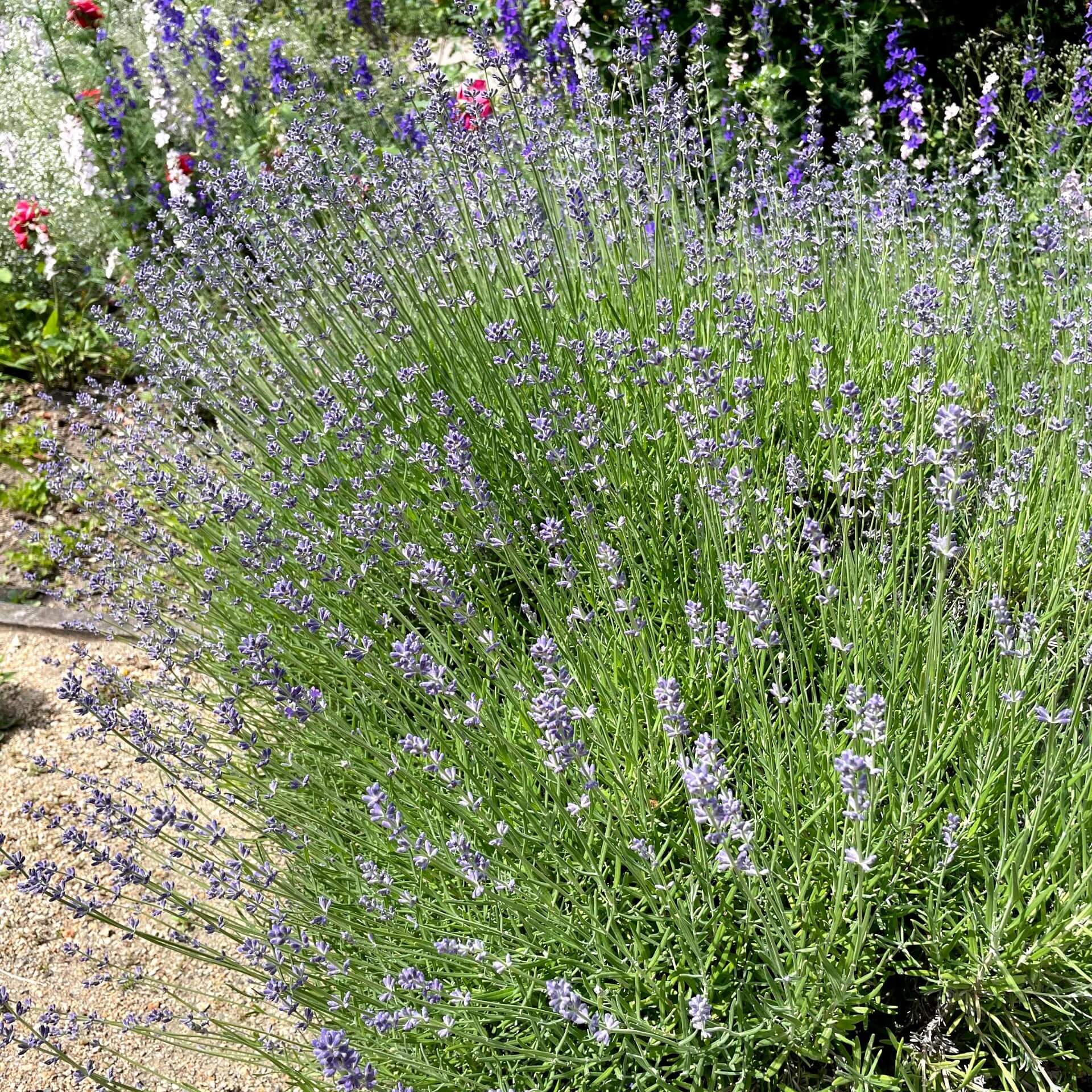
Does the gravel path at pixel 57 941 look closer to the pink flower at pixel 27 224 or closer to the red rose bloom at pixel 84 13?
the pink flower at pixel 27 224

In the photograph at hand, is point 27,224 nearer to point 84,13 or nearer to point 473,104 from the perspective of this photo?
point 84,13

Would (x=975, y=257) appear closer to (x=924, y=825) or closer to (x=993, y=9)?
(x=924, y=825)

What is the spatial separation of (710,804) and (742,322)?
1.71 meters

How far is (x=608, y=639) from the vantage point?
2621 millimetres

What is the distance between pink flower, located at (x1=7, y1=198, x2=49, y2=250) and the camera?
6.39m

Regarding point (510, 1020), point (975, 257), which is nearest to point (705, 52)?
point (975, 257)

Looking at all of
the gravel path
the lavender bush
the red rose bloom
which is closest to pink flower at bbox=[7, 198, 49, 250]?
the red rose bloom

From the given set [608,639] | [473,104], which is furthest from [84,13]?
[608,639]

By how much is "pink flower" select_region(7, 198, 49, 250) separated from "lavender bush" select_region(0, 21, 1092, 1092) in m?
2.82

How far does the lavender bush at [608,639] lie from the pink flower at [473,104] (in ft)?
0.38

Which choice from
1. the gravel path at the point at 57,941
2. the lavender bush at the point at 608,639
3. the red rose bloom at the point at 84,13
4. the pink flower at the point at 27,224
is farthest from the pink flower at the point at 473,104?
the pink flower at the point at 27,224

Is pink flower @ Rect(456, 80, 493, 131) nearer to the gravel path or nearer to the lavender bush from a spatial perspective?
the lavender bush

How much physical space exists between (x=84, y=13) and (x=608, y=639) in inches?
244

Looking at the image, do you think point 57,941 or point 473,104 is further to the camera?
point 473,104
